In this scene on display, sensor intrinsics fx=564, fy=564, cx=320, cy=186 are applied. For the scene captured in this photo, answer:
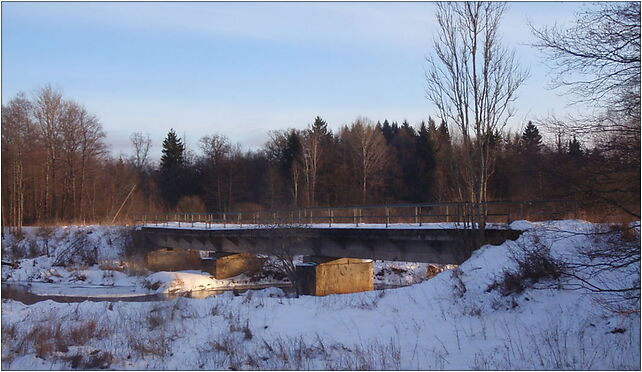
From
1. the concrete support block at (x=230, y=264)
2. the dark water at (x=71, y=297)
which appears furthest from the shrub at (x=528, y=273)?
the concrete support block at (x=230, y=264)

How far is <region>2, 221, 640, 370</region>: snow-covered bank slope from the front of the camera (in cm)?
940

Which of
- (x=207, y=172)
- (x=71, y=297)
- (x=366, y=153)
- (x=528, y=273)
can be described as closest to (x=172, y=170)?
(x=207, y=172)

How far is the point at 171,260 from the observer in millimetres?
45375

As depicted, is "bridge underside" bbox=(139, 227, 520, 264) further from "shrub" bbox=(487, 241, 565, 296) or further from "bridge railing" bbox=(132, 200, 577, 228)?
"shrub" bbox=(487, 241, 565, 296)

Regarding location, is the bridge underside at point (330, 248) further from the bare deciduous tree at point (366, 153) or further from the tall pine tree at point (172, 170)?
the tall pine tree at point (172, 170)

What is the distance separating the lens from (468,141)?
21844 millimetres

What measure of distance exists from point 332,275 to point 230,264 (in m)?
12.5

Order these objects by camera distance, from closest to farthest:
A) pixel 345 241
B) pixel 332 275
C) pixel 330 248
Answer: pixel 345 241 → pixel 330 248 → pixel 332 275

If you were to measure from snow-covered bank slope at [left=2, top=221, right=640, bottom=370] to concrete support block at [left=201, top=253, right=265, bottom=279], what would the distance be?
900 inches

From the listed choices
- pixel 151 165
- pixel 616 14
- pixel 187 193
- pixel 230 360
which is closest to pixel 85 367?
pixel 230 360

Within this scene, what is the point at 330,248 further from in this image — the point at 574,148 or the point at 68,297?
the point at 574,148

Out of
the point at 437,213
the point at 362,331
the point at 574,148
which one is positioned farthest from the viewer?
the point at 437,213

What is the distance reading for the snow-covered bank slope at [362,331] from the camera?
9.40 metres

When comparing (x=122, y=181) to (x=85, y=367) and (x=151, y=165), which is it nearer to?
(x=151, y=165)
